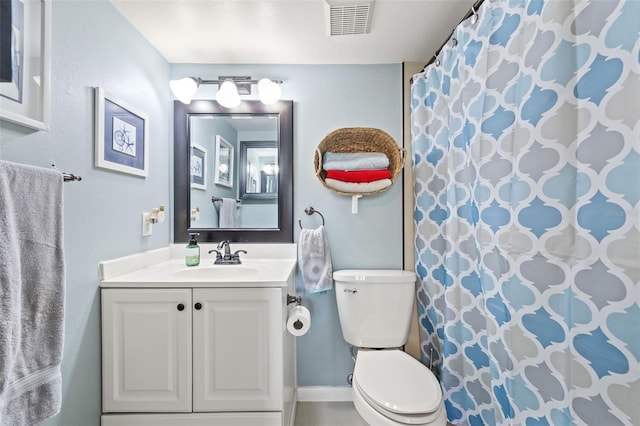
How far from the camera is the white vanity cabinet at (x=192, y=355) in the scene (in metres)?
1.15

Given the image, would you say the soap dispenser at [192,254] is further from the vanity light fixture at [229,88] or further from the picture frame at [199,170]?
the vanity light fixture at [229,88]

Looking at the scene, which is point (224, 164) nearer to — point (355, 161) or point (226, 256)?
point (226, 256)

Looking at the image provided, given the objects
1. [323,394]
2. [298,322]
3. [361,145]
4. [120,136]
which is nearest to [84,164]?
[120,136]

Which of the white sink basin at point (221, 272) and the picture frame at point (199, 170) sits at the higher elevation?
the picture frame at point (199, 170)

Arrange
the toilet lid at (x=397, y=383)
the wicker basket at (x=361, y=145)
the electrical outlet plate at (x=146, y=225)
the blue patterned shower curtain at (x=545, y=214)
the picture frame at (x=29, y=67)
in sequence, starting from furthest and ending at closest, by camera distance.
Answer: the wicker basket at (x=361, y=145), the electrical outlet plate at (x=146, y=225), the toilet lid at (x=397, y=383), the picture frame at (x=29, y=67), the blue patterned shower curtain at (x=545, y=214)

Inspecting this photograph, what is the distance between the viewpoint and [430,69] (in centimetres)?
153

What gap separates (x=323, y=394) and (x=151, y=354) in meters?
1.08

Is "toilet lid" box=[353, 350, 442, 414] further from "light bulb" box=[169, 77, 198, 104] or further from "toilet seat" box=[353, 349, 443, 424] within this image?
"light bulb" box=[169, 77, 198, 104]

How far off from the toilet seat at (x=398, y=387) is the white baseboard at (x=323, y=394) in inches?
19.4

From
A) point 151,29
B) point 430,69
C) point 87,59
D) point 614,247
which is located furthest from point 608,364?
point 151,29

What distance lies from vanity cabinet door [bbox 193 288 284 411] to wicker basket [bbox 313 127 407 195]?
860mm

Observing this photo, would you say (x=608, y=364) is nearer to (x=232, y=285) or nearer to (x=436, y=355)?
(x=436, y=355)

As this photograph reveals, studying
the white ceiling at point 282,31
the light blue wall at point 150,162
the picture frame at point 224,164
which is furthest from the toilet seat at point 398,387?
the white ceiling at point 282,31

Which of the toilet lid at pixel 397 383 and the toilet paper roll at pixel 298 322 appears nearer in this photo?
the toilet lid at pixel 397 383
